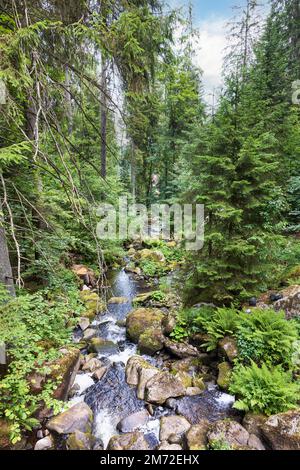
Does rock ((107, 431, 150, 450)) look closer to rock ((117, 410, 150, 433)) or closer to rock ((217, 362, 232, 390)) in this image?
rock ((117, 410, 150, 433))

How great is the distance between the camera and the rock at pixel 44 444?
11.2ft

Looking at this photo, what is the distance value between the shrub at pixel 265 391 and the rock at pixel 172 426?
2.83ft

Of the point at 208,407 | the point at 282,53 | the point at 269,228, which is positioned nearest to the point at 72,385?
the point at 208,407

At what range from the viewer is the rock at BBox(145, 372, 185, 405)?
437cm

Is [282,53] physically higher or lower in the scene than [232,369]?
higher

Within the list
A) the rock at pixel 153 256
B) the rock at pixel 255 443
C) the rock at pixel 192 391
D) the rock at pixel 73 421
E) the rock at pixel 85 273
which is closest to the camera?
the rock at pixel 255 443

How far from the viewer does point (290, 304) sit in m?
5.18

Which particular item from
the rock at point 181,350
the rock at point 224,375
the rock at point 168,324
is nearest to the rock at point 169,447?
the rock at point 224,375

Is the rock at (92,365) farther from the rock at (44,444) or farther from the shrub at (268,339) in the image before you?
the shrub at (268,339)

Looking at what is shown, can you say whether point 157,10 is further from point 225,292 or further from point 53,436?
point 53,436

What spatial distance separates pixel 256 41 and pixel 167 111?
265 inches

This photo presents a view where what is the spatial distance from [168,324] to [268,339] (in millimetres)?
2337

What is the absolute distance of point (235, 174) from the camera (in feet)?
17.8

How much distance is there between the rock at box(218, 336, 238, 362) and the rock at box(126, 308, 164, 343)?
1777mm
